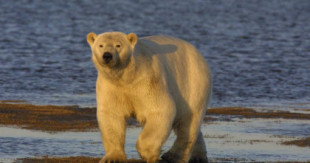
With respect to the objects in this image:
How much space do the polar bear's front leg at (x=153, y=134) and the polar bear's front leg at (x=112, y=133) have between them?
224 millimetres

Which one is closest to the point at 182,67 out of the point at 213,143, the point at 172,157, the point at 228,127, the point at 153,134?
the point at 172,157

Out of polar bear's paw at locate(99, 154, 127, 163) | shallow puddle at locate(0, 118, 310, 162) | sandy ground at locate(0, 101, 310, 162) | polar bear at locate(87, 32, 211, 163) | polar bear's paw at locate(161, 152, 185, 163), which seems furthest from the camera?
sandy ground at locate(0, 101, 310, 162)

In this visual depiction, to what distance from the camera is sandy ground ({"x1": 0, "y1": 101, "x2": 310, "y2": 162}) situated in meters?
10.3

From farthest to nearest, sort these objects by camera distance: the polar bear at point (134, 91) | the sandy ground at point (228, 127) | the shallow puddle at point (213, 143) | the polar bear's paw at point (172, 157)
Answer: the sandy ground at point (228, 127), the shallow puddle at point (213, 143), the polar bear's paw at point (172, 157), the polar bear at point (134, 91)

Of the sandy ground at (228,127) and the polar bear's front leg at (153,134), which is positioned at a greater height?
the polar bear's front leg at (153,134)

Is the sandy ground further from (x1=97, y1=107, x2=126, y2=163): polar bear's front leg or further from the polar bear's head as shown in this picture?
the polar bear's head

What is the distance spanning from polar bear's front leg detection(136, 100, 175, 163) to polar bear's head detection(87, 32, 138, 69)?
636mm

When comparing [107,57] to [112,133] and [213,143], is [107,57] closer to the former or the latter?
[112,133]

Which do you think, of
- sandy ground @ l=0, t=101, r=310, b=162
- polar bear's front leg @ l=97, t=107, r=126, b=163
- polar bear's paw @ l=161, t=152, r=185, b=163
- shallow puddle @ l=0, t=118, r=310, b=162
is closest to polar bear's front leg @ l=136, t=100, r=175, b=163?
polar bear's front leg @ l=97, t=107, r=126, b=163

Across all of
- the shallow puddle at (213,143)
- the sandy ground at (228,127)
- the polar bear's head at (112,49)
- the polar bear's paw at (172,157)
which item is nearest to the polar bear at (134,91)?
the polar bear's head at (112,49)

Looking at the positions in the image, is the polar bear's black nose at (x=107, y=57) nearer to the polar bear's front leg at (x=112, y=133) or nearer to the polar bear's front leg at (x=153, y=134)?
the polar bear's front leg at (x=112, y=133)

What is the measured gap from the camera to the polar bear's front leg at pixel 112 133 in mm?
8570

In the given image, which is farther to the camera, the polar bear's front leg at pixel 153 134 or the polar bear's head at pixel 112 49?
the polar bear's front leg at pixel 153 134

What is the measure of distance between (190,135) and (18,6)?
3768 centimetres
